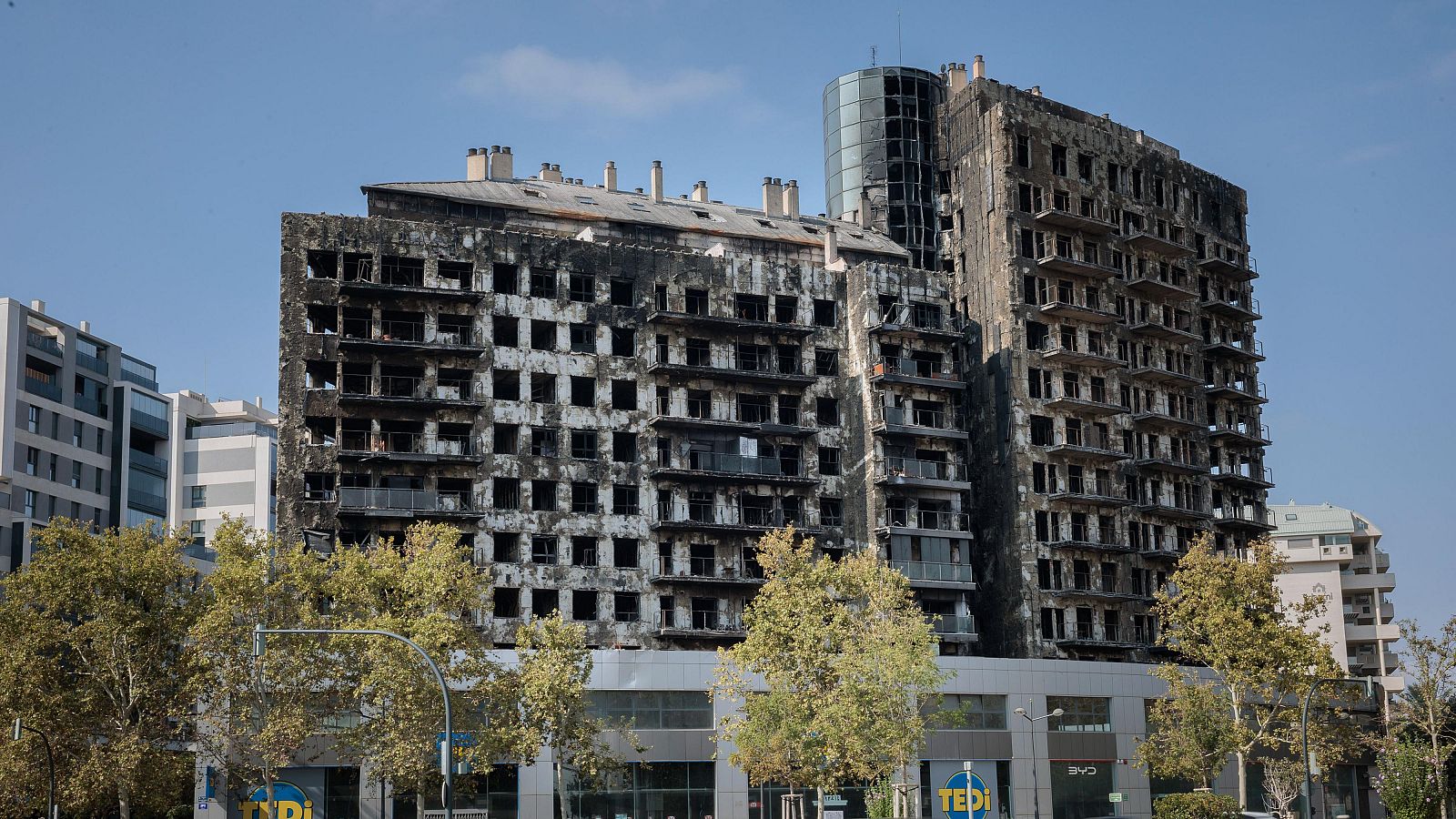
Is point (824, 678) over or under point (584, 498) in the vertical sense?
under

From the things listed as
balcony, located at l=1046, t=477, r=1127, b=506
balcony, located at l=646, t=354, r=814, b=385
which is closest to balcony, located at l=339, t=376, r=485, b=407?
balcony, located at l=646, t=354, r=814, b=385

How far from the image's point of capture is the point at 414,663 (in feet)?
219

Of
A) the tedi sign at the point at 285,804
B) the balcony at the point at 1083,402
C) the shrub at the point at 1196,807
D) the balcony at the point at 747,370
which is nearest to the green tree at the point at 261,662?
the tedi sign at the point at 285,804

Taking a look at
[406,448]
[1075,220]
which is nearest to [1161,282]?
[1075,220]

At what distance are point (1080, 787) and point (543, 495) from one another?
3568cm

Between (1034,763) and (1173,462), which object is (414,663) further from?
(1173,462)

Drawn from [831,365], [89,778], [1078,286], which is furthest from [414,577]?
[1078,286]

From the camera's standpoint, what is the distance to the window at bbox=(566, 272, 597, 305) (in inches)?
3757

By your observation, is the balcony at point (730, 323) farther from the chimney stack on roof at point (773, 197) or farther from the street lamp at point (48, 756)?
the street lamp at point (48, 756)

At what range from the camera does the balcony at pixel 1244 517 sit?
112562 millimetres

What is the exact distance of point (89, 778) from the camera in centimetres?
6575

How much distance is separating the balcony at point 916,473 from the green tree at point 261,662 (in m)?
39.2

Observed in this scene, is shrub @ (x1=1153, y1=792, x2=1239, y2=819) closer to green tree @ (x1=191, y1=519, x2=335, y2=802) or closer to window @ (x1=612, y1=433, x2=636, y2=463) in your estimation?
green tree @ (x1=191, y1=519, x2=335, y2=802)

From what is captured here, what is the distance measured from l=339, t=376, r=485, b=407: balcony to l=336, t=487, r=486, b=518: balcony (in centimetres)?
502
